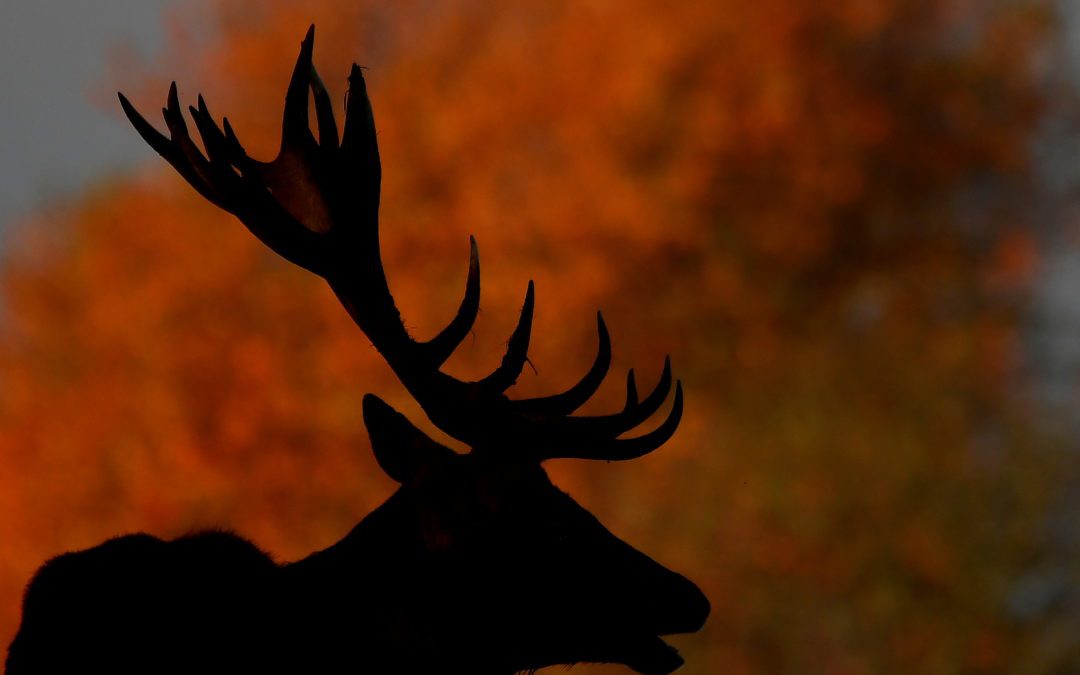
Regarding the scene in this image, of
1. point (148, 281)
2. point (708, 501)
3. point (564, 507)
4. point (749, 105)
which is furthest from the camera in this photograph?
point (749, 105)

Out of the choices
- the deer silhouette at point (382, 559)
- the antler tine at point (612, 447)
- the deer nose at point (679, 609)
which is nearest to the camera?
the deer silhouette at point (382, 559)

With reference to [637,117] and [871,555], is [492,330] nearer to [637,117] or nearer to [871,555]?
[637,117]

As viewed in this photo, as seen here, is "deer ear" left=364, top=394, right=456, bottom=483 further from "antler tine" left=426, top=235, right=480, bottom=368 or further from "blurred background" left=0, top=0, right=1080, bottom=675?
"blurred background" left=0, top=0, right=1080, bottom=675

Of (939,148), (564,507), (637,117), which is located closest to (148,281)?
(637,117)

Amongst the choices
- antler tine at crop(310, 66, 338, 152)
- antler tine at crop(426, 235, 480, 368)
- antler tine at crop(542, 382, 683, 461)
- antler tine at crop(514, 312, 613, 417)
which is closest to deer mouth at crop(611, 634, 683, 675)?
antler tine at crop(542, 382, 683, 461)

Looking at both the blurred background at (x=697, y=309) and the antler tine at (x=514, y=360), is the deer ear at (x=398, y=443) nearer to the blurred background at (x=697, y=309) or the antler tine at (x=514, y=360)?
the antler tine at (x=514, y=360)

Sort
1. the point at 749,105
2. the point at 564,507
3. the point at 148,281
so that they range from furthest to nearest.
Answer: the point at 749,105, the point at 148,281, the point at 564,507

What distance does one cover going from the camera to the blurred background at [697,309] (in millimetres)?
9617

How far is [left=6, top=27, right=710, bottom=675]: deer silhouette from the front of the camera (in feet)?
7.48

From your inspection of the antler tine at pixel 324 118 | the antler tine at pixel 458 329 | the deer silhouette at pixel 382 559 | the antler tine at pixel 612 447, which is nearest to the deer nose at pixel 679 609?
the deer silhouette at pixel 382 559

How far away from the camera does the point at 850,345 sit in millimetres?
10953

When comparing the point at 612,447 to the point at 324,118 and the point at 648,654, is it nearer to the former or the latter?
the point at 648,654

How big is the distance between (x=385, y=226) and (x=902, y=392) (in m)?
4.04

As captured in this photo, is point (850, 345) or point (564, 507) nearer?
point (564, 507)
